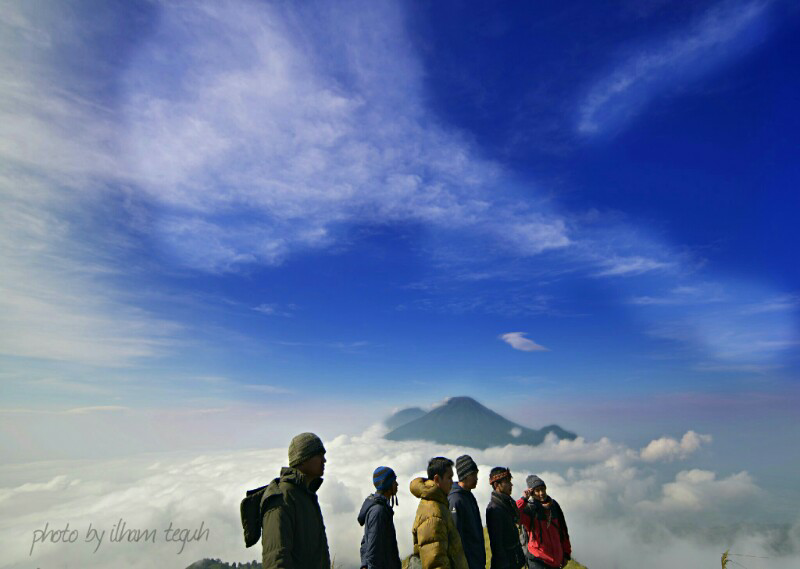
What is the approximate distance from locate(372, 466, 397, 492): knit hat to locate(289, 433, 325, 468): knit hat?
1.99 meters

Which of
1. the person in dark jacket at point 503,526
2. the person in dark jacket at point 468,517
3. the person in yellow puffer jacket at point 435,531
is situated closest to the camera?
the person in yellow puffer jacket at point 435,531

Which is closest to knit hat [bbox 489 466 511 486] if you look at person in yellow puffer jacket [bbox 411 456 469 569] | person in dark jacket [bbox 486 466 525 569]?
person in dark jacket [bbox 486 466 525 569]

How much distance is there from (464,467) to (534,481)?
228cm

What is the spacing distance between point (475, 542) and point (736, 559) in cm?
580

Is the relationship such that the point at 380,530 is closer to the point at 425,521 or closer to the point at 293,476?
the point at 425,521

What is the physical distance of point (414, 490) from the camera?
6.16 meters

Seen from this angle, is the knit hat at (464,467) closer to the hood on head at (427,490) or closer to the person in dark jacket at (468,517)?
the person in dark jacket at (468,517)

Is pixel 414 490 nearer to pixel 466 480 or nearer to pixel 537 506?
pixel 466 480

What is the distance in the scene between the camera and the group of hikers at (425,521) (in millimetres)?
3973

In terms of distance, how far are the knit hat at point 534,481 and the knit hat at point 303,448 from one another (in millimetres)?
5773

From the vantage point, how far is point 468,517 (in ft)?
22.7

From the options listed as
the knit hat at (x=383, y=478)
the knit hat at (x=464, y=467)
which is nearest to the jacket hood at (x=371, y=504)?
the knit hat at (x=383, y=478)

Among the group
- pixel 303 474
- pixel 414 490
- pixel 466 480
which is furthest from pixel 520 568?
pixel 303 474

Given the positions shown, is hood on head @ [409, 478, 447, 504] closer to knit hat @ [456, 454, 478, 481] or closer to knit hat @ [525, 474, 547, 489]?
knit hat @ [456, 454, 478, 481]
